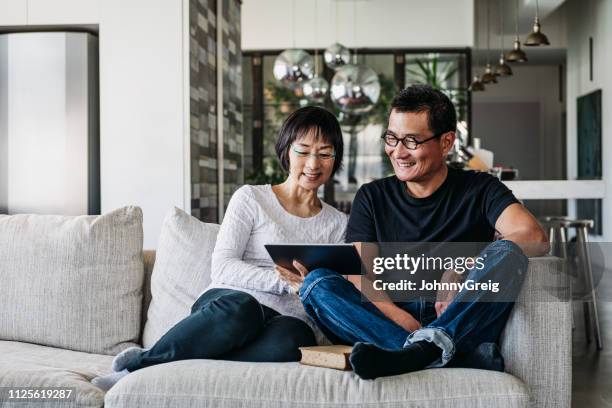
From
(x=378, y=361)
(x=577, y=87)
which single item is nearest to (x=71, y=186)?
(x=378, y=361)

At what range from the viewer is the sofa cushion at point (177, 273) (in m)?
2.76

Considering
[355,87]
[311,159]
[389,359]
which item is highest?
[355,87]

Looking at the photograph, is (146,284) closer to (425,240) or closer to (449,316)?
(425,240)

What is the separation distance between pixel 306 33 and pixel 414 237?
25.2ft

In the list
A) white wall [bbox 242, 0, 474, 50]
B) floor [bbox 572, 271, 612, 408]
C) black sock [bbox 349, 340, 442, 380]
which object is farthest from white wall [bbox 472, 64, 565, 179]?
black sock [bbox 349, 340, 442, 380]

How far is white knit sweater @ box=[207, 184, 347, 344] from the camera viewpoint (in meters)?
2.55

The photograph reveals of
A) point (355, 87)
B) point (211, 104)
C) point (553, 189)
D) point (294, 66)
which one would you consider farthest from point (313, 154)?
point (294, 66)

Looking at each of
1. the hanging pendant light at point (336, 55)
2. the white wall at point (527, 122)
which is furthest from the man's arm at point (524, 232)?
the white wall at point (527, 122)

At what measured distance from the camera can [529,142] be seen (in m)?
13.6

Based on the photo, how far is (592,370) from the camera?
13.5 ft

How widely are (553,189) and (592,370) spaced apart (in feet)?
8.77

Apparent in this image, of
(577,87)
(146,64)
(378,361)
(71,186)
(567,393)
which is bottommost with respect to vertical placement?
(567,393)

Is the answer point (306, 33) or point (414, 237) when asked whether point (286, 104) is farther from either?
point (414, 237)

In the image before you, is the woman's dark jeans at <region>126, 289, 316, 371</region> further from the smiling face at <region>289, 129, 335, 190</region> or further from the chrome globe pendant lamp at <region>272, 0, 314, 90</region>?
the chrome globe pendant lamp at <region>272, 0, 314, 90</region>
